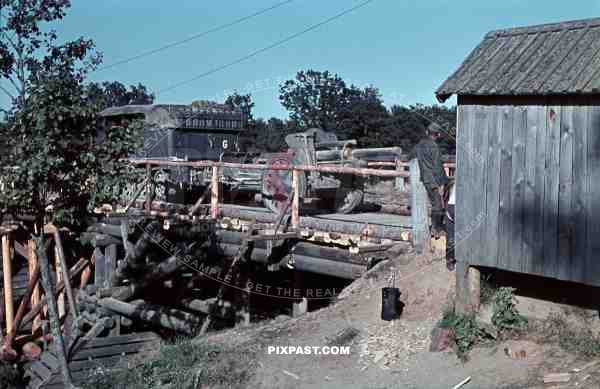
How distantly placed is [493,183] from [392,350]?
2118 millimetres

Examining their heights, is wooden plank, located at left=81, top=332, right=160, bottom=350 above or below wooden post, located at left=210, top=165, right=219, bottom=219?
below

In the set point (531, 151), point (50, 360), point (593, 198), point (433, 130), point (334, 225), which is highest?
point (433, 130)

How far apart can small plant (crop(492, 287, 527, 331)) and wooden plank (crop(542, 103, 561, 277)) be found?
2.14ft

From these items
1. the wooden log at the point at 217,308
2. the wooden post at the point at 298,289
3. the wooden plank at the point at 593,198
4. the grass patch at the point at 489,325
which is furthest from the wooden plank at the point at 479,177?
the wooden log at the point at 217,308

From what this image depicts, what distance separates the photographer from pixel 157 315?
12.6 metres

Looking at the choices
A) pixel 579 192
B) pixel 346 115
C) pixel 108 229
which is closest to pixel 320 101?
pixel 346 115

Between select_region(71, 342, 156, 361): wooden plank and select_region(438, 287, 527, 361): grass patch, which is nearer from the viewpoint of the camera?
select_region(438, 287, 527, 361): grass patch

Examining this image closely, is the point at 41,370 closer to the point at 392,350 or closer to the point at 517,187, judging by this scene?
the point at 392,350

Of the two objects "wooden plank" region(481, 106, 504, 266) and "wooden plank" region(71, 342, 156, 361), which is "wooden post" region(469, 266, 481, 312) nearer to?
"wooden plank" region(481, 106, 504, 266)

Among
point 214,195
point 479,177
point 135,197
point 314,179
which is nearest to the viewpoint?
point 479,177

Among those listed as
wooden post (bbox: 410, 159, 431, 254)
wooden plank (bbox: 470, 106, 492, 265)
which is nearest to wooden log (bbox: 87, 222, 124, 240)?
wooden post (bbox: 410, 159, 431, 254)

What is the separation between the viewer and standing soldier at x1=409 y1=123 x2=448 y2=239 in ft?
31.8

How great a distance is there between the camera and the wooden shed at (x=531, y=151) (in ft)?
24.0

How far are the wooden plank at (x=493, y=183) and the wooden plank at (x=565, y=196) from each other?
73 centimetres
